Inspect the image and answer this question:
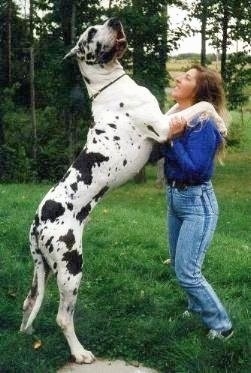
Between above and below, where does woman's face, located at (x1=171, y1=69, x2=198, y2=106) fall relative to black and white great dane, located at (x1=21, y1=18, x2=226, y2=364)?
above

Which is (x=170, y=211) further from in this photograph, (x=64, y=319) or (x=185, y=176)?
(x=64, y=319)

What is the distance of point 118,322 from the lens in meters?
5.72

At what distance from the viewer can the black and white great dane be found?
4641mm

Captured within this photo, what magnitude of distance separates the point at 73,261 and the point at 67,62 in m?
17.0

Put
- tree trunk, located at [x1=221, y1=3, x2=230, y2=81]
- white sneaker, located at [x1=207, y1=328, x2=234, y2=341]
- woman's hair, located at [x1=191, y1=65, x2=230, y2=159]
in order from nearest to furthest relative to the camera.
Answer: woman's hair, located at [x1=191, y1=65, x2=230, y2=159] → white sneaker, located at [x1=207, y1=328, x2=234, y2=341] → tree trunk, located at [x1=221, y1=3, x2=230, y2=81]

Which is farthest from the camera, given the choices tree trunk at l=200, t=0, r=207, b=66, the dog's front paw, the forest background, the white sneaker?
tree trunk at l=200, t=0, r=207, b=66

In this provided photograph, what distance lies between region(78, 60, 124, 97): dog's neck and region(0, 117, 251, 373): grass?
80.0 inches

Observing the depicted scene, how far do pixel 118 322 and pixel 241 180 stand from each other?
1951cm

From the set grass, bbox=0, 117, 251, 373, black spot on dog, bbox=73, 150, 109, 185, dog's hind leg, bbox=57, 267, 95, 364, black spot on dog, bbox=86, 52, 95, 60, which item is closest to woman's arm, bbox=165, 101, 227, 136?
black spot on dog, bbox=73, 150, 109, 185

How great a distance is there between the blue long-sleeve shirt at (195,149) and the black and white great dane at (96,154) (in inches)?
4.2

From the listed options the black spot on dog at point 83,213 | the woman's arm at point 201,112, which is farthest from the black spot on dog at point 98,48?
the black spot on dog at point 83,213

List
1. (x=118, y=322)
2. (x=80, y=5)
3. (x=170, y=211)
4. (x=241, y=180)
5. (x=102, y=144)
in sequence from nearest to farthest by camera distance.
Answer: (x=102, y=144), (x=170, y=211), (x=118, y=322), (x=80, y=5), (x=241, y=180)

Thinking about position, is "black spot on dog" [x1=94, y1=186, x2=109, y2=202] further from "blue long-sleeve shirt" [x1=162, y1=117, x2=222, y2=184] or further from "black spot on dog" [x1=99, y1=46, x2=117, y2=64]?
"black spot on dog" [x1=99, y1=46, x2=117, y2=64]

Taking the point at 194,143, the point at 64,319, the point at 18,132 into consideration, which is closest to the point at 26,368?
the point at 64,319
